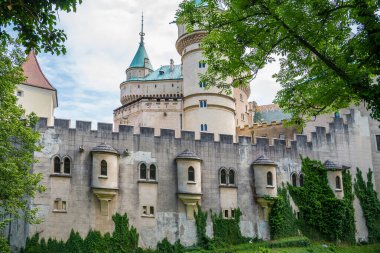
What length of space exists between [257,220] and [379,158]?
42.3ft

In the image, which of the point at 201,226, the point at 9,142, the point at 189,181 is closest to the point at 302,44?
the point at 9,142

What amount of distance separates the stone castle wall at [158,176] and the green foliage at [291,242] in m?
1.53

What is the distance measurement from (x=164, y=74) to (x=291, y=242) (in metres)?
35.7

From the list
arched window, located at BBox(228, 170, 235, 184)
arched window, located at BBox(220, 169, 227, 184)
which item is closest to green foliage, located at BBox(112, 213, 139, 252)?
arched window, located at BBox(220, 169, 227, 184)

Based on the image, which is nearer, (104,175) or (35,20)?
(35,20)

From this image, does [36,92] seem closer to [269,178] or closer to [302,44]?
[269,178]

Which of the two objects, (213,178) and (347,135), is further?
(347,135)

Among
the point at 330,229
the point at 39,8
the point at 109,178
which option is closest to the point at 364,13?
the point at 39,8

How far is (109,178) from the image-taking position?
1169 inches

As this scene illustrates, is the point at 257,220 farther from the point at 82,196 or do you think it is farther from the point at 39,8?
the point at 39,8

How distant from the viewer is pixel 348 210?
35438 millimetres

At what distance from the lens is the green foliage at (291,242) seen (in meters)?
31.5

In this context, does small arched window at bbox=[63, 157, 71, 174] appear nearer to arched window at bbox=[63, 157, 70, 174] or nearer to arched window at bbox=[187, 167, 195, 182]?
arched window at bbox=[63, 157, 70, 174]

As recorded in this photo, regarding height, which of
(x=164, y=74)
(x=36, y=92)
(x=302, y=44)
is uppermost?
(x=164, y=74)
